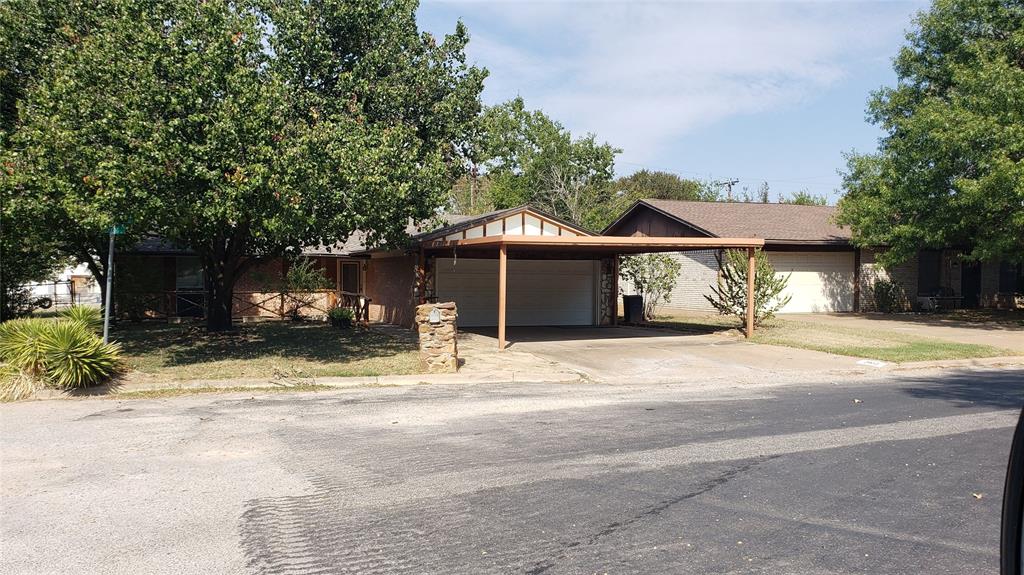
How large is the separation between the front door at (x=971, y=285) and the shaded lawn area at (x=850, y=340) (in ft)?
37.4

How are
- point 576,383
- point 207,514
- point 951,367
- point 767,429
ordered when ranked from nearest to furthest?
1. point 207,514
2. point 767,429
3. point 576,383
4. point 951,367

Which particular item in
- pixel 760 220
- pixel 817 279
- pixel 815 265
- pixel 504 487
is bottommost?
pixel 504 487

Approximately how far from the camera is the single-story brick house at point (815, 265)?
2747 cm

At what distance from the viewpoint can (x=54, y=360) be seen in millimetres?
10320

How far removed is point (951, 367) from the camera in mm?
14070

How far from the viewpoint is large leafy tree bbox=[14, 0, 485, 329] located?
36.9 feet

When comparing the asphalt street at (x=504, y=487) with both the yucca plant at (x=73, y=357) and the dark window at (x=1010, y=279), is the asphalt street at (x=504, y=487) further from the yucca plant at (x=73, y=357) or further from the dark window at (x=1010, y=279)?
the dark window at (x=1010, y=279)

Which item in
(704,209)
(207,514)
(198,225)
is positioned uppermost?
(704,209)

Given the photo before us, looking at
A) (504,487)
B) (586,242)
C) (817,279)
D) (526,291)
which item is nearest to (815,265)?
(817,279)

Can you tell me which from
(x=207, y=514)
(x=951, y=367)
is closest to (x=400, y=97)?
(x=207, y=514)

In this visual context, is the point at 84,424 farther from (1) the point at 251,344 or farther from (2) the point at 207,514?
(1) the point at 251,344

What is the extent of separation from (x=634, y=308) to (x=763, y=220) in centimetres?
921

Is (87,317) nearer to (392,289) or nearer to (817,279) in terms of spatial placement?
(392,289)

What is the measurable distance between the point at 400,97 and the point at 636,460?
1124 cm
